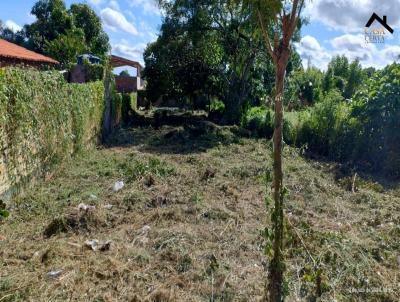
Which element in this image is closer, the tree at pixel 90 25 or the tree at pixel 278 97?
the tree at pixel 278 97

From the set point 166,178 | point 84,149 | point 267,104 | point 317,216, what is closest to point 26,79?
point 166,178

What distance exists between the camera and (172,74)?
17906 mm

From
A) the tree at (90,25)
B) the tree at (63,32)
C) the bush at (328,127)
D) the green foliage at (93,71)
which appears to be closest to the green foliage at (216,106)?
the green foliage at (93,71)

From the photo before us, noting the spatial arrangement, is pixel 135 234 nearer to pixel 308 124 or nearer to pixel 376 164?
pixel 376 164

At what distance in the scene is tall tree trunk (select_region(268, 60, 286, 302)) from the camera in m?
3.20

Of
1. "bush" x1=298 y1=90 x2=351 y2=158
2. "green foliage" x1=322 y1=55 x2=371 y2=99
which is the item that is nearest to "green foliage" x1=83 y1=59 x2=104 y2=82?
"bush" x1=298 y1=90 x2=351 y2=158

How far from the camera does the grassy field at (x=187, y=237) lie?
3.34 meters

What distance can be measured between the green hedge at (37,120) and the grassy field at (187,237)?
16.9 inches

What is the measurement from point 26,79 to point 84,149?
3.53 meters

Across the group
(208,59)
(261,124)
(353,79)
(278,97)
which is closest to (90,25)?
(208,59)

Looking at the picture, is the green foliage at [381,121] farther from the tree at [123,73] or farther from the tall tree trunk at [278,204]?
the tree at [123,73]

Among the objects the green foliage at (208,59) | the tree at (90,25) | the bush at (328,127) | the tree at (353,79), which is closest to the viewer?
the bush at (328,127)

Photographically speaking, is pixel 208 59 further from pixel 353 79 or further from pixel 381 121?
pixel 353 79

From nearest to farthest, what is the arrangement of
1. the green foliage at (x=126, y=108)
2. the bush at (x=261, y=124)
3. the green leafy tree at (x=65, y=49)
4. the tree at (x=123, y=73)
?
the bush at (x=261, y=124)
the green foliage at (x=126, y=108)
the green leafy tree at (x=65, y=49)
the tree at (x=123, y=73)
